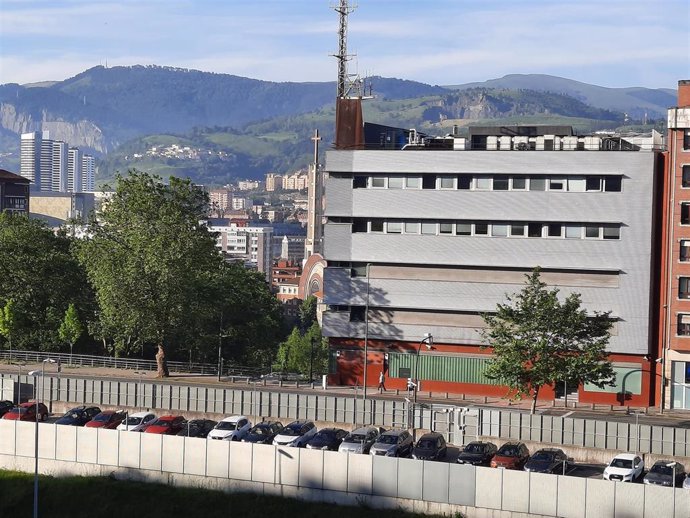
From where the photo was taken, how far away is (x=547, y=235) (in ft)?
260

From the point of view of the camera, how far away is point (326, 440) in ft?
194

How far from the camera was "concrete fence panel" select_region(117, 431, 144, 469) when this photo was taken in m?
59.1

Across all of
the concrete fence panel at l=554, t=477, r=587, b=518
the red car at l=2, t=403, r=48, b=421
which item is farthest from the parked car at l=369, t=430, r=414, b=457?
the red car at l=2, t=403, r=48, b=421

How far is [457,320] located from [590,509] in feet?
106

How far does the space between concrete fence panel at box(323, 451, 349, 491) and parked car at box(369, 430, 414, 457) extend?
303 cm

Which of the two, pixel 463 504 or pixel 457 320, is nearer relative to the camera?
pixel 463 504

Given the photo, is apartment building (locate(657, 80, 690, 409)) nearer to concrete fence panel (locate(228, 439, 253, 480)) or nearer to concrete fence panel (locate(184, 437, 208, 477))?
concrete fence panel (locate(228, 439, 253, 480))

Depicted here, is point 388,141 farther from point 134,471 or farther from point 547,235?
point 134,471

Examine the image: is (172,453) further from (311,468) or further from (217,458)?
(311,468)

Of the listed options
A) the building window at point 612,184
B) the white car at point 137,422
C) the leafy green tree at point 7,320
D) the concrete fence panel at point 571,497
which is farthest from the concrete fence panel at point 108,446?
the leafy green tree at point 7,320

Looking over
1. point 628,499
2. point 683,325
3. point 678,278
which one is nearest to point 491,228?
point 678,278

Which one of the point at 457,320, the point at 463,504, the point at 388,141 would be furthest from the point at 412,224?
the point at 463,504

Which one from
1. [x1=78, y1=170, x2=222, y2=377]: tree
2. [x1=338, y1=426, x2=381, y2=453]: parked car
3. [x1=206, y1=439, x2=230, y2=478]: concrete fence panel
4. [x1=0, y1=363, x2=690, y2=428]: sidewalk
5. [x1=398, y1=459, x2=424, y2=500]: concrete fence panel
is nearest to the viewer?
[x1=398, y1=459, x2=424, y2=500]: concrete fence panel

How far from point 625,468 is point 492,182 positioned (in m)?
30.3
